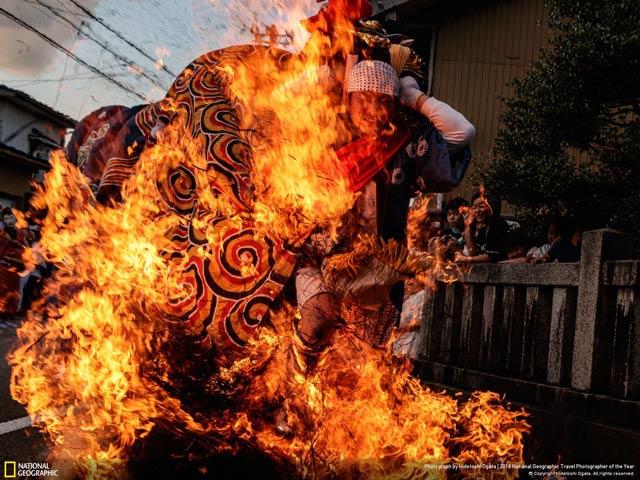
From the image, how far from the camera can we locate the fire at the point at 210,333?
3525mm

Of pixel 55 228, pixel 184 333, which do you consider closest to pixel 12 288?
pixel 55 228

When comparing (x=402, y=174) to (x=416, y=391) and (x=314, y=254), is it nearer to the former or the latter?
(x=314, y=254)

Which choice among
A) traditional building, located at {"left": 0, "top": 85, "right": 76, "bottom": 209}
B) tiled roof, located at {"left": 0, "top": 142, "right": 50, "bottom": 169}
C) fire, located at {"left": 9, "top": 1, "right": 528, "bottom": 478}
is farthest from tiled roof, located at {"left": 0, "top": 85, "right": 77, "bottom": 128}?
fire, located at {"left": 9, "top": 1, "right": 528, "bottom": 478}

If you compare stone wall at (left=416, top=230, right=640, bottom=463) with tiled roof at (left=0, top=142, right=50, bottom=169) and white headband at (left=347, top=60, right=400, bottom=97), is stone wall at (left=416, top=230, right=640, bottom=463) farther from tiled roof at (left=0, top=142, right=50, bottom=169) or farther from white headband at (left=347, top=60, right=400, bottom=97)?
tiled roof at (left=0, top=142, right=50, bottom=169)

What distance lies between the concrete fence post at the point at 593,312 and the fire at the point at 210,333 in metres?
1.10

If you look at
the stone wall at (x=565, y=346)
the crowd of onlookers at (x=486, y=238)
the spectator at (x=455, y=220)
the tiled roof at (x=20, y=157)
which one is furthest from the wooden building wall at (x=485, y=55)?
the tiled roof at (x=20, y=157)

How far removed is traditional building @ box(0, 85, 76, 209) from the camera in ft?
81.9

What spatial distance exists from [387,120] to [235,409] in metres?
1.78

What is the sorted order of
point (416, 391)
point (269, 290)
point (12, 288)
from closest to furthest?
point (269, 290)
point (416, 391)
point (12, 288)

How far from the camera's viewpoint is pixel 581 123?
1064 centimetres

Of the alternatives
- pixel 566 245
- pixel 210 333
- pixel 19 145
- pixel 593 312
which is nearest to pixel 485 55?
pixel 566 245

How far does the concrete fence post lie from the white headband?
84.7 inches

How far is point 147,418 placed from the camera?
349 centimetres

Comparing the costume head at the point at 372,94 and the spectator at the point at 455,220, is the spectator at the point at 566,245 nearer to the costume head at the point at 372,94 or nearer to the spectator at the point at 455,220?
the spectator at the point at 455,220
